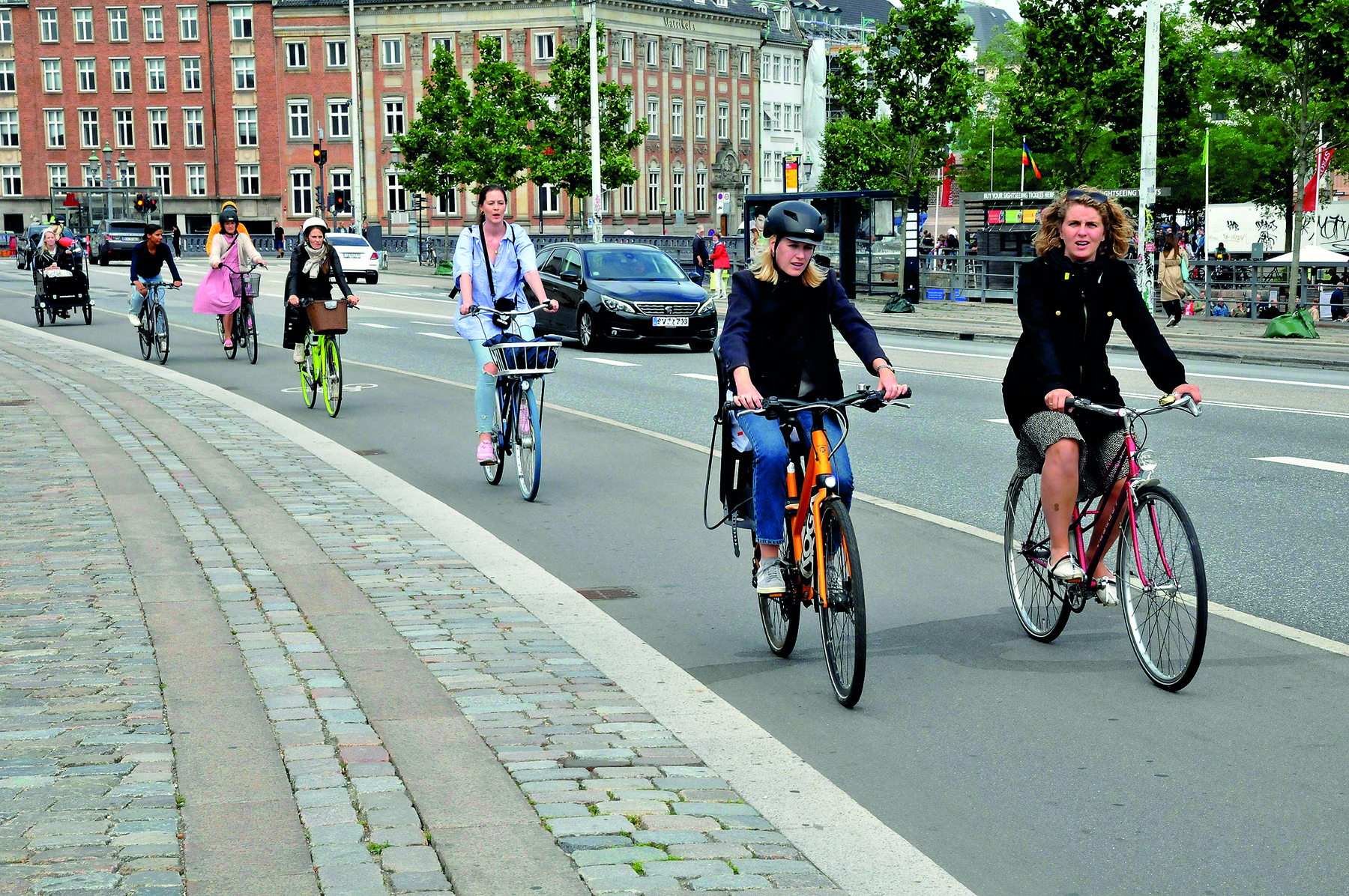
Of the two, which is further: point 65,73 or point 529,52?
point 65,73

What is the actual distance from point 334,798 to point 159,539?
157 inches

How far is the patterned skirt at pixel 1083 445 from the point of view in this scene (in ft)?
18.9

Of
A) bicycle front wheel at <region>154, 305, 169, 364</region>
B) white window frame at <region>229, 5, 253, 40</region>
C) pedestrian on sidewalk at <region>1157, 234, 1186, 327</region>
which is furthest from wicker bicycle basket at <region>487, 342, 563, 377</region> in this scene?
white window frame at <region>229, 5, 253, 40</region>

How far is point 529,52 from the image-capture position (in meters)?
89.6

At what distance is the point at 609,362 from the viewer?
21.0m

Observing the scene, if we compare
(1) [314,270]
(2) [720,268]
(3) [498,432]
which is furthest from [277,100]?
(3) [498,432]

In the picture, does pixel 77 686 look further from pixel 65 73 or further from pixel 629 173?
pixel 65 73

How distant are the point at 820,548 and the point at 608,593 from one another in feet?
6.09

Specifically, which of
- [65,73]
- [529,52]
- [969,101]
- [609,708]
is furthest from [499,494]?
[65,73]

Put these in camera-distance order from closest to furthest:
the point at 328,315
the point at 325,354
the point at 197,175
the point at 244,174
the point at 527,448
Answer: the point at 527,448, the point at 328,315, the point at 325,354, the point at 244,174, the point at 197,175

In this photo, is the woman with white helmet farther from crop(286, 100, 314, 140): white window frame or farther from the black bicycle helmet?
crop(286, 100, 314, 140): white window frame

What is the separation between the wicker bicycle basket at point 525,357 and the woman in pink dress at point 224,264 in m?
9.76

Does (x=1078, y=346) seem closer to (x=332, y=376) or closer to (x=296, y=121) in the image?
(x=332, y=376)

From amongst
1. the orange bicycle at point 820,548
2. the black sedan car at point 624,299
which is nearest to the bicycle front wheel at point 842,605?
the orange bicycle at point 820,548
